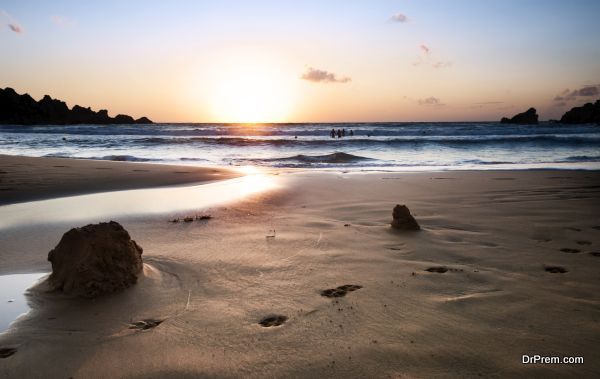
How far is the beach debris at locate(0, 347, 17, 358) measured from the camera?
7.68 feet

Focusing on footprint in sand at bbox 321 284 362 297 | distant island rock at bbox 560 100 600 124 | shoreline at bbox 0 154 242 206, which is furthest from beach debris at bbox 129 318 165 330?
distant island rock at bbox 560 100 600 124

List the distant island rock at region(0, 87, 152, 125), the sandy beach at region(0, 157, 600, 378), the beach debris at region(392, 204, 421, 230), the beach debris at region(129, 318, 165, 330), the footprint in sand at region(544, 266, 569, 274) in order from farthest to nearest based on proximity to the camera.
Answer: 1. the distant island rock at region(0, 87, 152, 125)
2. the beach debris at region(392, 204, 421, 230)
3. the footprint in sand at region(544, 266, 569, 274)
4. the beach debris at region(129, 318, 165, 330)
5. the sandy beach at region(0, 157, 600, 378)

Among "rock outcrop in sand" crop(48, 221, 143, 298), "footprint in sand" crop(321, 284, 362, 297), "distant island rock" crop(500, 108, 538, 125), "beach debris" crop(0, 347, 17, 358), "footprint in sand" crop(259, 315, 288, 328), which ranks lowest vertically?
"beach debris" crop(0, 347, 17, 358)

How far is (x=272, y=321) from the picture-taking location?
2717 millimetres

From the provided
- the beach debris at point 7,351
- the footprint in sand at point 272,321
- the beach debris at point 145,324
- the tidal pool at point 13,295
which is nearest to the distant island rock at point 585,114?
the footprint in sand at point 272,321

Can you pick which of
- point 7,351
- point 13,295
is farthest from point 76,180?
point 7,351

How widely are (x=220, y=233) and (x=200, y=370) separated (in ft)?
9.44

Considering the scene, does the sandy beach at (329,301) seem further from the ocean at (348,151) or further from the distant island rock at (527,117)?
the distant island rock at (527,117)

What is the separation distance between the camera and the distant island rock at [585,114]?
72.6 meters

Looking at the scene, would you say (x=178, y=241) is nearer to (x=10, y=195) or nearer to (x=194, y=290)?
(x=194, y=290)

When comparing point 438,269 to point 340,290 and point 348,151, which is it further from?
point 348,151

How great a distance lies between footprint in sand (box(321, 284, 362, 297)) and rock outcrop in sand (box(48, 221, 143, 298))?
63.6 inches

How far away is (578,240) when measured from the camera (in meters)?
4.52

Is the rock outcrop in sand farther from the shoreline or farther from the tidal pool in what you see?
the shoreline
